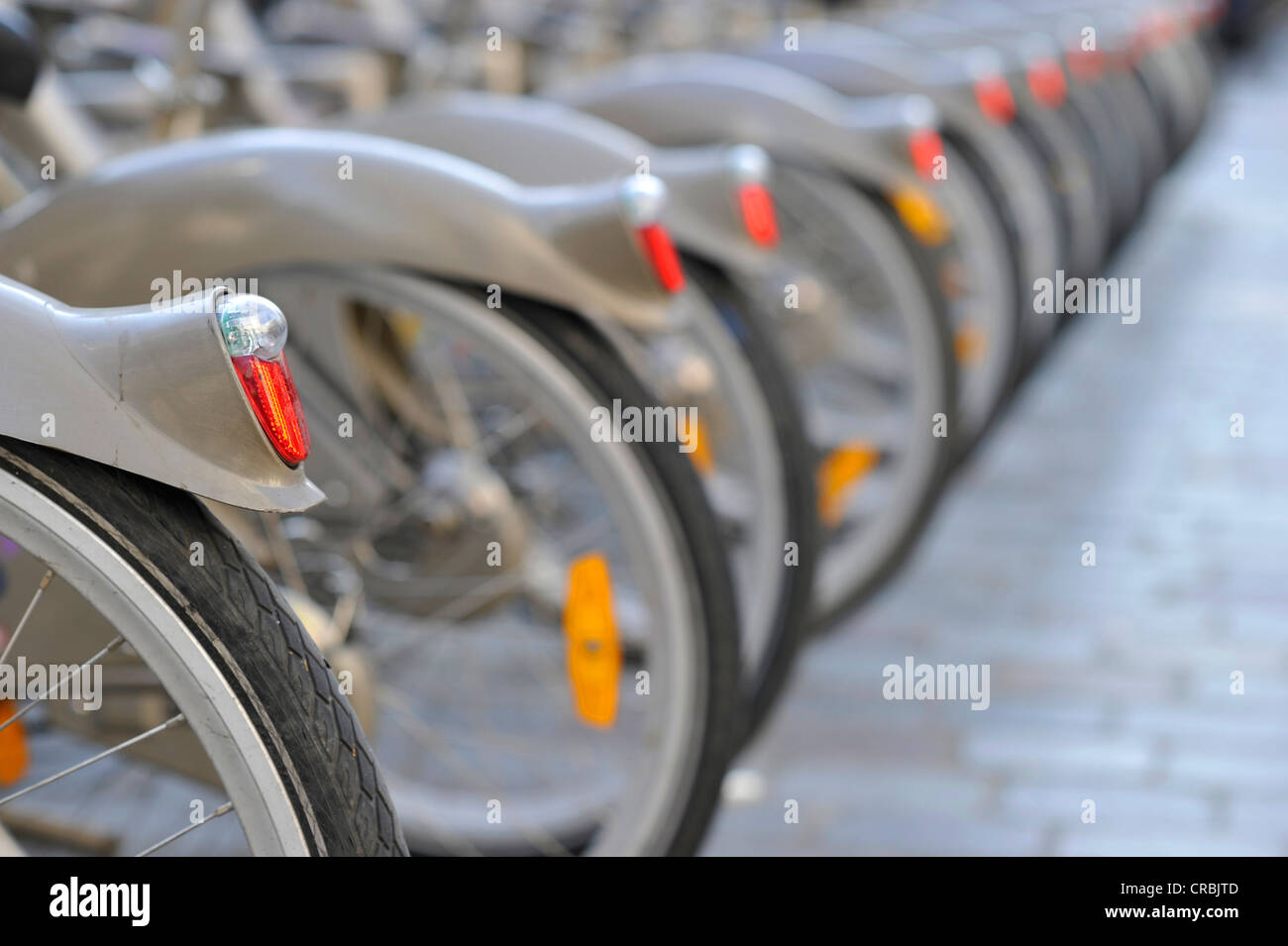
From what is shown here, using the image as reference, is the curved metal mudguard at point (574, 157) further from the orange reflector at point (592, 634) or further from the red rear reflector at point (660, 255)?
the orange reflector at point (592, 634)

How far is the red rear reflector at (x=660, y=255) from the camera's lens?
6.16 feet

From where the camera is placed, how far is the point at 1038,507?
3.95 meters

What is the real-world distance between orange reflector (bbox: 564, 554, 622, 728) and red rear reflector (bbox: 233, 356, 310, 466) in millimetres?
702

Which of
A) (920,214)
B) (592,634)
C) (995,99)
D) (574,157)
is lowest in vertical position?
(592,634)

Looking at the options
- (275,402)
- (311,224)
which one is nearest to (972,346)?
(311,224)

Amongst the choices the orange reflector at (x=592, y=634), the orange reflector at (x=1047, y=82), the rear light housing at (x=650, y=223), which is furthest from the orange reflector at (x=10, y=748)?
the orange reflector at (x=1047, y=82)

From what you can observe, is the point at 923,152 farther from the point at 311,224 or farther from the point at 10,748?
the point at 10,748

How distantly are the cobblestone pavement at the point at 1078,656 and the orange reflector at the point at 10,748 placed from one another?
3.35ft

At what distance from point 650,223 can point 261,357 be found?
0.75m

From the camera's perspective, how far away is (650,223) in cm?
187

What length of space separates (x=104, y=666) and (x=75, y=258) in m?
0.43

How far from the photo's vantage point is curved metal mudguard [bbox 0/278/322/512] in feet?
3.88
